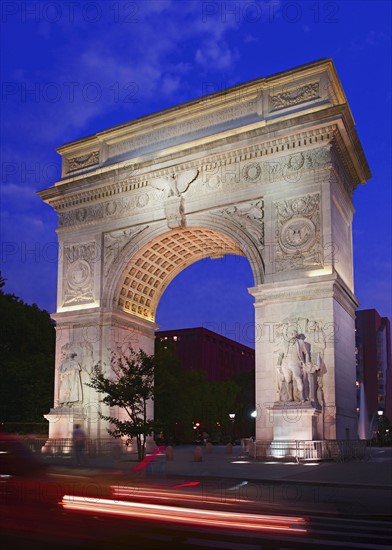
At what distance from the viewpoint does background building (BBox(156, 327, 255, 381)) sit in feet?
351

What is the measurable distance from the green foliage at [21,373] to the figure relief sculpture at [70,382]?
40.3ft

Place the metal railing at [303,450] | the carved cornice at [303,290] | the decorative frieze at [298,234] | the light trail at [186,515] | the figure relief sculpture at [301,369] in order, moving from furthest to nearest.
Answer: the decorative frieze at [298,234] < the carved cornice at [303,290] < the figure relief sculpture at [301,369] < the metal railing at [303,450] < the light trail at [186,515]

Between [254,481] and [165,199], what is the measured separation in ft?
62.3

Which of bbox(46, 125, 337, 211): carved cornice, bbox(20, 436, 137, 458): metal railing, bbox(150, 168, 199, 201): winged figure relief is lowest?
bbox(20, 436, 137, 458): metal railing

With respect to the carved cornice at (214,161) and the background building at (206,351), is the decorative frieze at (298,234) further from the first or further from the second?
the background building at (206,351)

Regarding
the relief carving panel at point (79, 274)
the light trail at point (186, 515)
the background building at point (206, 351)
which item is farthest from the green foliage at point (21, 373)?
the background building at point (206, 351)

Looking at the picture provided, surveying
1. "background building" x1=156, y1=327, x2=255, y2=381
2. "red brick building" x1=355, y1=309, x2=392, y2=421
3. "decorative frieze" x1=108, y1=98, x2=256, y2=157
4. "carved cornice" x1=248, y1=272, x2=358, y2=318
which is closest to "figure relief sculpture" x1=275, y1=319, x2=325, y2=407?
"carved cornice" x1=248, y1=272, x2=358, y2=318

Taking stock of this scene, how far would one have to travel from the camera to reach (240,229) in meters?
32.4

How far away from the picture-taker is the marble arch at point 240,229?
2911cm

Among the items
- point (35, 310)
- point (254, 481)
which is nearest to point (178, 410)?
point (35, 310)

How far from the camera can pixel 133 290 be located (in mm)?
37750

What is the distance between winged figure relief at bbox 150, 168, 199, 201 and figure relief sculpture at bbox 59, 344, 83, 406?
10.4m

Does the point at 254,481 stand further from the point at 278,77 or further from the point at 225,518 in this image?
the point at 278,77

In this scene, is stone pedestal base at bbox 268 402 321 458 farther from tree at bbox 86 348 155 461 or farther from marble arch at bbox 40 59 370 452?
tree at bbox 86 348 155 461
